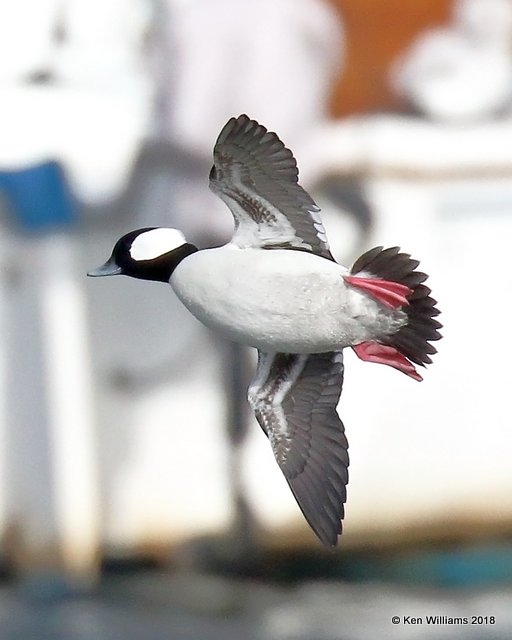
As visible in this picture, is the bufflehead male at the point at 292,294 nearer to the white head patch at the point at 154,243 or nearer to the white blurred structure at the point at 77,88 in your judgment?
the white head patch at the point at 154,243

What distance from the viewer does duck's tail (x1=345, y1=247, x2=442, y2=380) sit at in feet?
3.40

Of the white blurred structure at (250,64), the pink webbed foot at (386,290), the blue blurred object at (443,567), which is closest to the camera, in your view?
the pink webbed foot at (386,290)

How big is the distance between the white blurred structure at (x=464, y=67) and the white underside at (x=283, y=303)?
985 mm

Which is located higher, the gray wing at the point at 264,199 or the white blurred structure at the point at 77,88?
the white blurred structure at the point at 77,88

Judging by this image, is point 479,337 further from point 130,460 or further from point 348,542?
point 130,460

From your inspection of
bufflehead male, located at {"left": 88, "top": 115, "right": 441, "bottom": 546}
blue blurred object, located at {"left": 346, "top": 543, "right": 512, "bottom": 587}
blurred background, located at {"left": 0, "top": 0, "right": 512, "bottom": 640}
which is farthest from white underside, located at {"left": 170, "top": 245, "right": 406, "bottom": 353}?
blue blurred object, located at {"left": 346, "top": 543, "right": 512, "bottom": 587}

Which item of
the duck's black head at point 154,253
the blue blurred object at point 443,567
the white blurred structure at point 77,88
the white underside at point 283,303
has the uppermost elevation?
the white blurred structure at point 77,88

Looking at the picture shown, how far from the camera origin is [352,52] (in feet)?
6.48

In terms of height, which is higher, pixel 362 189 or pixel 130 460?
pixel 362 189

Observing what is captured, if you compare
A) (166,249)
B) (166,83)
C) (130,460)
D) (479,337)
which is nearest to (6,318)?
(130,460)

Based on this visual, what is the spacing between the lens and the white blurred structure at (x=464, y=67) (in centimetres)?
199

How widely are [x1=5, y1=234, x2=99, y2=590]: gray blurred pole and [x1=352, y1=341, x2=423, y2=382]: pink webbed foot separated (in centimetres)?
98

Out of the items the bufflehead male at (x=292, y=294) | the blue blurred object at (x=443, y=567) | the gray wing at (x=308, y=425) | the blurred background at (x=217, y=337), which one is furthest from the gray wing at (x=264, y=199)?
the blue blurred object at (x=443, y=567)

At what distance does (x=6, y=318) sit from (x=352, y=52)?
611 millimetres
